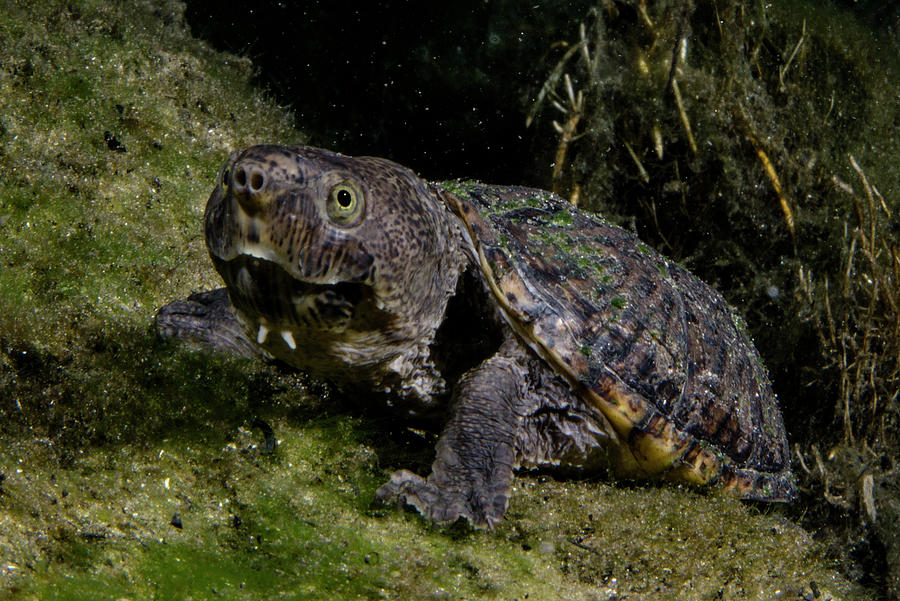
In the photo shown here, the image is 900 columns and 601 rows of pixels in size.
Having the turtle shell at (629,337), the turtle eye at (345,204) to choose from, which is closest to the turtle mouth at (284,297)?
the turtle eye at (345,204)

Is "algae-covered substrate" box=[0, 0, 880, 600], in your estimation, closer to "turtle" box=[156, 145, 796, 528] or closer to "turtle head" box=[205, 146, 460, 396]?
"turtle" box=[156, 145, 796, 528]

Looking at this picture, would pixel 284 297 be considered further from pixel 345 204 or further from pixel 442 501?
pixel 442 501

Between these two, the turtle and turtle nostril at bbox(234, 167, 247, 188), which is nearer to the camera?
turtle nostril at bbox(234, 167, 247, 188)

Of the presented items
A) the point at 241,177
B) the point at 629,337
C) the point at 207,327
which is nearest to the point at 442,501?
the point at 629,337

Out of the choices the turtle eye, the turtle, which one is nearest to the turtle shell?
the turtle

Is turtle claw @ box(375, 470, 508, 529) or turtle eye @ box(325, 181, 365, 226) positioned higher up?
turtle eye @ box(325, 181, 365, 226)

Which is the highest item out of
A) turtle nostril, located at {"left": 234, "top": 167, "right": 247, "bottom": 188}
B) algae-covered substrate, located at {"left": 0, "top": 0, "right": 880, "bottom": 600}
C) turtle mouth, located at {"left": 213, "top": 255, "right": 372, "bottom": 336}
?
turtle nostril, located at {"left": 234, "top": 167, "right": 247, "bottom": 188}

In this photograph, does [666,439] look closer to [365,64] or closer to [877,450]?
[877,450]

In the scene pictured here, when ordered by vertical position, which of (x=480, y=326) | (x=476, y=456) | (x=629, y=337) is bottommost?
(x=476, y=456)
